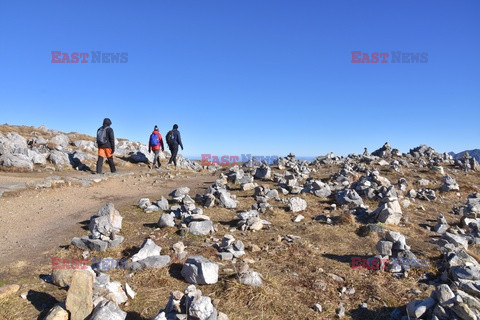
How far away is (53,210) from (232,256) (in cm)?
723

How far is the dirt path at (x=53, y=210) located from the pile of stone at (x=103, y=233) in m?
0.64

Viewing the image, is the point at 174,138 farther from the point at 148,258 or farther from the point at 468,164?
the point at 468,164

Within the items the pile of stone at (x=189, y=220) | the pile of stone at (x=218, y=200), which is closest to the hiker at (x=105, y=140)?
the pile of stone at (x=218, y=200)

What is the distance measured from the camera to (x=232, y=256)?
684cm

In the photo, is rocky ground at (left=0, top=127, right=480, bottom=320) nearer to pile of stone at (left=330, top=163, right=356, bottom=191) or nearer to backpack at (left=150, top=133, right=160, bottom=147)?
pile of stone at (left=330, top=163, right=356, bottom=191)

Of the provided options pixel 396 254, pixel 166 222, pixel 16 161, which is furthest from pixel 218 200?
pixel 16 161

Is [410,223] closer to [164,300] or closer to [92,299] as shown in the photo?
[164,300]

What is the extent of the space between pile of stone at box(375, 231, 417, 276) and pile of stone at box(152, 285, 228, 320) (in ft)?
13.5

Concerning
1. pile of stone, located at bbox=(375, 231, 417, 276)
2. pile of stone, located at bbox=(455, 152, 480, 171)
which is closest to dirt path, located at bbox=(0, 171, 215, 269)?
pile of stone, located at bbox=(375, 231, 417, 276)

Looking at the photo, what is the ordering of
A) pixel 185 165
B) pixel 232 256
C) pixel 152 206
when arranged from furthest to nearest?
pixel 185 165
pixel 152 206
pixel 232 256

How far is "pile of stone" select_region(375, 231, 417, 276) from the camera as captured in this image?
21.0 feet

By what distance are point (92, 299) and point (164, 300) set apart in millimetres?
1157

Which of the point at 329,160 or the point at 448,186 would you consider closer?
the point at 448,186

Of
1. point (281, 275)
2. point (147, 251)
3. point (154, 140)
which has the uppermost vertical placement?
point (154, 140)
